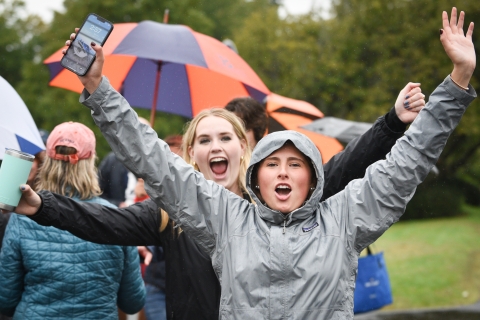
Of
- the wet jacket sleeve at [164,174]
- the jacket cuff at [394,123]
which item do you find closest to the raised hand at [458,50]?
the jacket cuff at [394,123]

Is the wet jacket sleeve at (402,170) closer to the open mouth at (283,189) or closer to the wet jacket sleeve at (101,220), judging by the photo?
the open mouth at (283,189)

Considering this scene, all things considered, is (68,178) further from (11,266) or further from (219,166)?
(219,166)

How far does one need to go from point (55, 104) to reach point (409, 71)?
51.1 ft

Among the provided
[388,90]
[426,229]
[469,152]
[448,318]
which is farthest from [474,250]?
[469,152]

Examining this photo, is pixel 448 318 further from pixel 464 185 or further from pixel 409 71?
pixel 464 185

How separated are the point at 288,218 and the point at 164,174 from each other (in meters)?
0.58

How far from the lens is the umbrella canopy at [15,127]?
3873 mm

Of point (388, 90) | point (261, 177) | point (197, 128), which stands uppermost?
point (388, 90)

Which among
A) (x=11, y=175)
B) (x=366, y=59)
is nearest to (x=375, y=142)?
(x=11, y=175)

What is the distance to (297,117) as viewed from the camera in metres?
7.11

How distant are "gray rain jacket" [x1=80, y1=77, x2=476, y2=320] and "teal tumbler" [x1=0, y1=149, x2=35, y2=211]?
15.2 inches

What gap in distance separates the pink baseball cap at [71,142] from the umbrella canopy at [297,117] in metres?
2.79

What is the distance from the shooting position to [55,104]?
29.9 m

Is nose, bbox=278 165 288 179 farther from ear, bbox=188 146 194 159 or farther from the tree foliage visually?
the tree foliage
